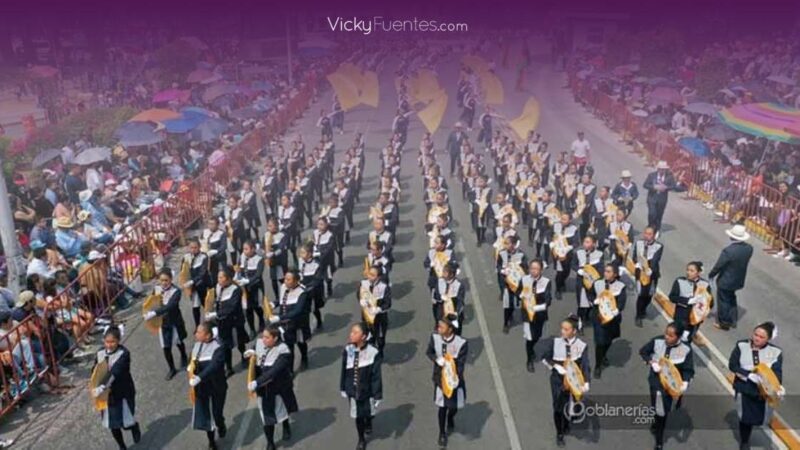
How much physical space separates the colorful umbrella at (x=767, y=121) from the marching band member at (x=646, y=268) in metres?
7.30

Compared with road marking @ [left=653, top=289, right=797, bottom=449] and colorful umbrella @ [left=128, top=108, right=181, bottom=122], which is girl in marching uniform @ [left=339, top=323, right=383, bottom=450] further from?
colorful umbrella @ [left=128, top=108, right=181, bottom=122]

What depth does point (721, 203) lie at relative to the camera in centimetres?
1952

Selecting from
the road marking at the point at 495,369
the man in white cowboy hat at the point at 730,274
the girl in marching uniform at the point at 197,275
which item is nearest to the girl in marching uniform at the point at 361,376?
the road marking at the point at 495,369

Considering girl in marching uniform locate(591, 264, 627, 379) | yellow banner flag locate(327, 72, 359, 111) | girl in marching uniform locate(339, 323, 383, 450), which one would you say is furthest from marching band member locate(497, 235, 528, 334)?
yellow banner flag locate(327, 72, 359, 111)

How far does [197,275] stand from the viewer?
12594mm

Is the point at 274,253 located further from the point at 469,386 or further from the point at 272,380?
the point at 272,380

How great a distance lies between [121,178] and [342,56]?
32.8m

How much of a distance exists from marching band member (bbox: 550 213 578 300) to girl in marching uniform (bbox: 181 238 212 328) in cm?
673

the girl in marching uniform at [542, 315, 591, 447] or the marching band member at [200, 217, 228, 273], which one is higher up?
the girl in marching uniform at [542, 315, 591, 447]

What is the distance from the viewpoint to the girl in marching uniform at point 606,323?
10.7 meters

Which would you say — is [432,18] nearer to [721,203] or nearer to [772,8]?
[772,8]

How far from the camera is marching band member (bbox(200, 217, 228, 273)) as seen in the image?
14156 millimetres

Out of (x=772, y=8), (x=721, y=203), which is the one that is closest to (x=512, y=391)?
(x=721, y=203)

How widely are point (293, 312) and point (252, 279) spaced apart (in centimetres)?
171
